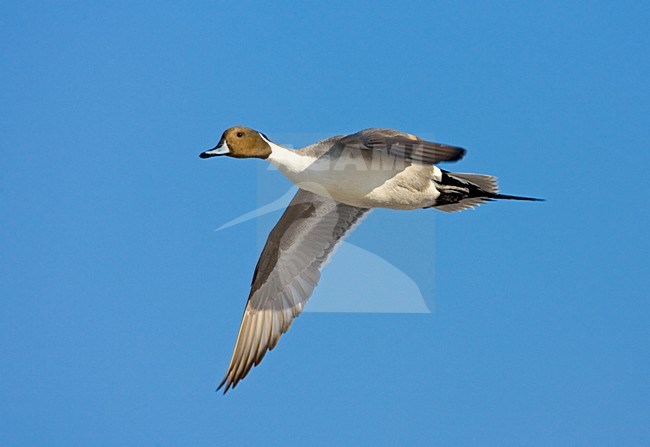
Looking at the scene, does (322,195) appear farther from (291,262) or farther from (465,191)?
(465,191)

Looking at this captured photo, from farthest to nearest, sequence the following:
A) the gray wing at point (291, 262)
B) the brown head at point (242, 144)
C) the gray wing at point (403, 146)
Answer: the gray wing at point (291, 262) → the brown head at point (242, 144) → the gray wing at point (403, 146)

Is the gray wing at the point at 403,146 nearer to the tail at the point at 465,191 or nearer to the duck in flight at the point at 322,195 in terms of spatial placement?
the duck in flight at the point at 322,195

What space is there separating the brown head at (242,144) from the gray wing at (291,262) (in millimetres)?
1091

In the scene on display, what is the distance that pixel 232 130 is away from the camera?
6961 millimetres

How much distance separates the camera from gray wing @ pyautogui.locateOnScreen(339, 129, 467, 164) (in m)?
5.54

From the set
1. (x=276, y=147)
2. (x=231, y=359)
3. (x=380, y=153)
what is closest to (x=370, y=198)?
(x=380, y=153)

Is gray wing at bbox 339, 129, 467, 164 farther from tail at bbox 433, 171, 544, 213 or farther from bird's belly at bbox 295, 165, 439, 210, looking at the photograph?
tail at bbox 433, 171, 544, 213

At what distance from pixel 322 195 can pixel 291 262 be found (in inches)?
34.6

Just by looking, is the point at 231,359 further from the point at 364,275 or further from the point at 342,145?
the point at 342,145

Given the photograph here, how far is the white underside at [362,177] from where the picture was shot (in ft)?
22.2

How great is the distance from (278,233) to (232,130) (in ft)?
4.86

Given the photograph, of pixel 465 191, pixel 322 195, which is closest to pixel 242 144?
pixel 322 195

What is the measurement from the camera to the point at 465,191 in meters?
7.35

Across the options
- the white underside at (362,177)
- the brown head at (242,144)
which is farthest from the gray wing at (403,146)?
the brown head at (242,144)
